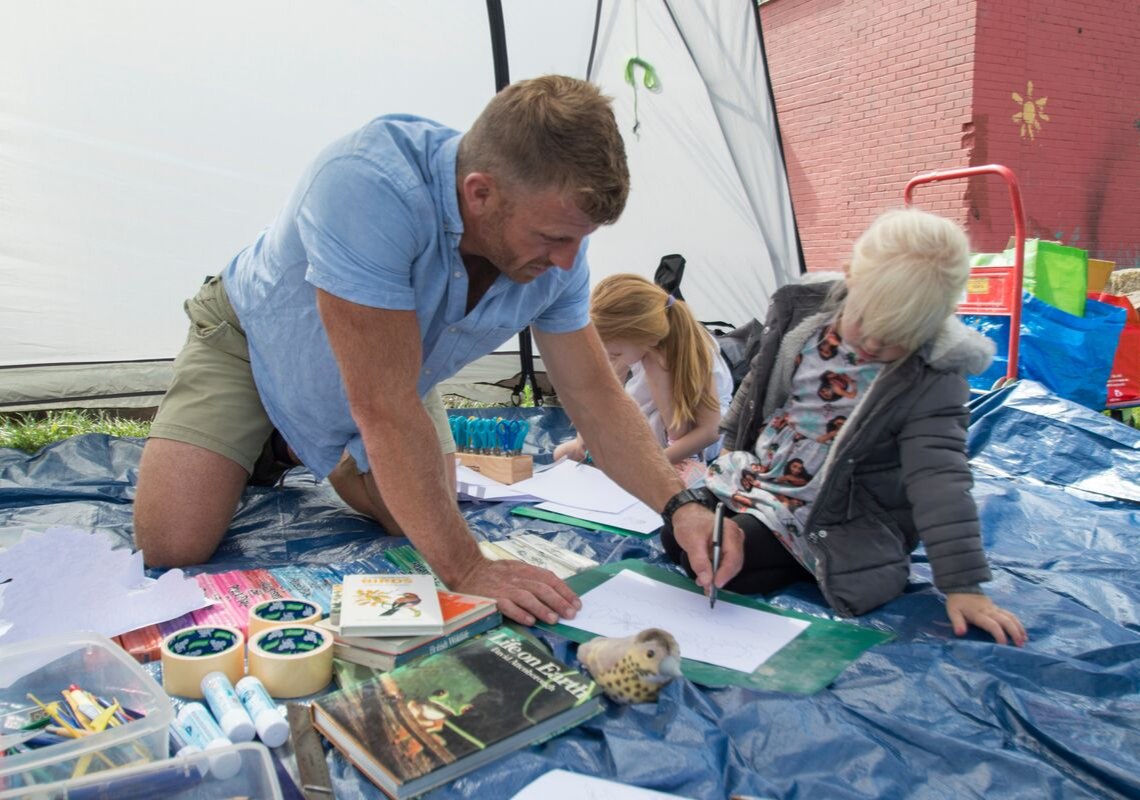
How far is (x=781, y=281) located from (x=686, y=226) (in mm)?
564

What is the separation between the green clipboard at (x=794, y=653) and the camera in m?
1.17

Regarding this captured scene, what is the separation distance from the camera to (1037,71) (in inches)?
286

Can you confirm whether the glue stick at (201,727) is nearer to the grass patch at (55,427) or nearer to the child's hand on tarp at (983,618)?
the child's hand on tarp at (983,618)

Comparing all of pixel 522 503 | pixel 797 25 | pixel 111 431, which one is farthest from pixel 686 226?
pixel 797 25

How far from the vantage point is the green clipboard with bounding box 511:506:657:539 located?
1907 millimetres

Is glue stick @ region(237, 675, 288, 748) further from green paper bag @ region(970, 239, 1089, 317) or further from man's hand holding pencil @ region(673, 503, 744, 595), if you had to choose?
green paper bag @ region(970, 239, 1089, 317)

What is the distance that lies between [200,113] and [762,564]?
8.57ft

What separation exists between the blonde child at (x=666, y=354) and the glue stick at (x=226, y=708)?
58.6 inches

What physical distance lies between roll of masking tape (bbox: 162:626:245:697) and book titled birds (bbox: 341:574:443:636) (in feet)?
0.47

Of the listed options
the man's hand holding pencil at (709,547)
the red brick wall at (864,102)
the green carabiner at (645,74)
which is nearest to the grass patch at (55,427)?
the man's hand holding pencil at (709,547)

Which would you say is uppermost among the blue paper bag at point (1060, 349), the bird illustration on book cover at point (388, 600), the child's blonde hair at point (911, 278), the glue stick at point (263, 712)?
the child's blonde hair at point (911, 278)

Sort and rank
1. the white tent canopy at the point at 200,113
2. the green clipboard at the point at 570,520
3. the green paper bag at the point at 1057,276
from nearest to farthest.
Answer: the green clipboard at the point at 570,520
the white tent canopy at the point at 200,113
the green paper bag at the point at 1057,276

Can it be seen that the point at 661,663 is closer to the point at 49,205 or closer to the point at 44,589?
the point at 44,589

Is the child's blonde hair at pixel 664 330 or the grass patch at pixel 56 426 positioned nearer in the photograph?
the child's blonde hair at pixel 664 330
